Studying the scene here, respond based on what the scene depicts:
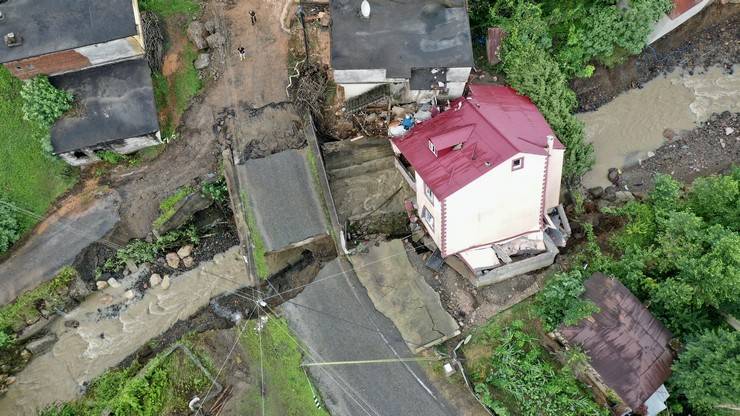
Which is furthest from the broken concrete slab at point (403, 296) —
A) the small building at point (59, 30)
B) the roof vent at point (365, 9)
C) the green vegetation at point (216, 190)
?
the small building at point (59, 30)

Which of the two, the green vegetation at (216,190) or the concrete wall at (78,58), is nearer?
the concrete wall at (78,58)

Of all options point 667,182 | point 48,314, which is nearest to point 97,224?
point 48,314

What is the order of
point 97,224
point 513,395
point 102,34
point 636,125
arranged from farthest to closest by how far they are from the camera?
point 636,125
point 97,224
point 102,34
point 513,395

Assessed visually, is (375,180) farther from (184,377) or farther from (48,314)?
(48,314)

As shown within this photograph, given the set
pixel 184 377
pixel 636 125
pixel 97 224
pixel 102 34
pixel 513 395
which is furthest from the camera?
pixel 636 125

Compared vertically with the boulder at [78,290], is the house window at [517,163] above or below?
above

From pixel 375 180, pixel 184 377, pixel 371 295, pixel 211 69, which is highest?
pixel 211 69

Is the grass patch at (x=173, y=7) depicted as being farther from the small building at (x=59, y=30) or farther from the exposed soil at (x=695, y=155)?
the exposed soil at (x=695, y=155)
